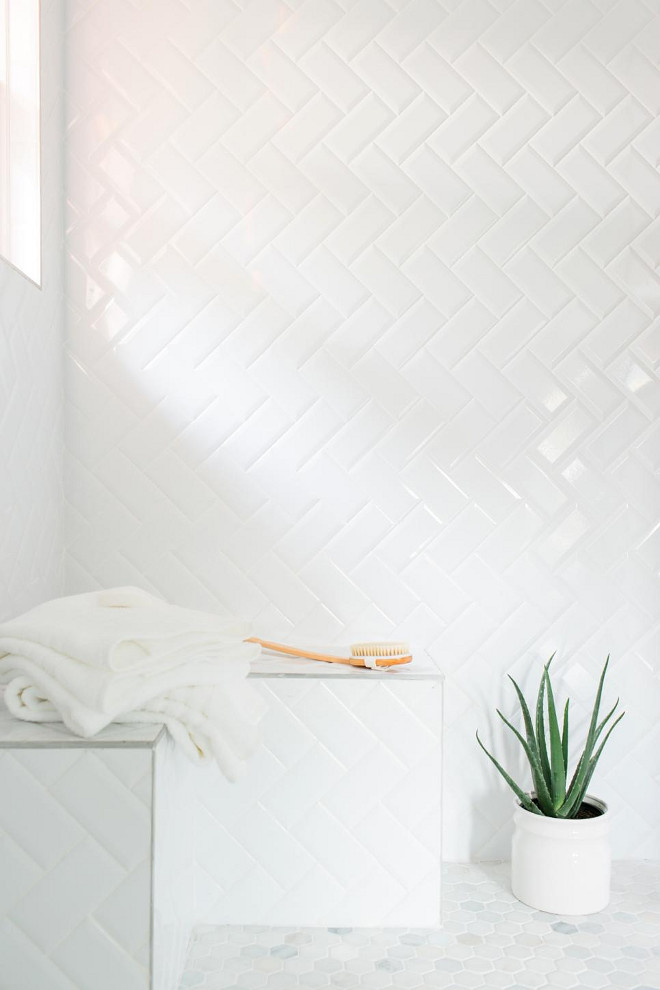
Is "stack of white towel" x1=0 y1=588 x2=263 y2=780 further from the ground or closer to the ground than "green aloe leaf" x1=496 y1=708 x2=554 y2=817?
further from the ground

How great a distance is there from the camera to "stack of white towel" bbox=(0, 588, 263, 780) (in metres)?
0.91

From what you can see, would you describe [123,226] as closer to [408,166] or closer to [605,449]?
[408,166]

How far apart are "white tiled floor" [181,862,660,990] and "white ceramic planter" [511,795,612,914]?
3 centimetres

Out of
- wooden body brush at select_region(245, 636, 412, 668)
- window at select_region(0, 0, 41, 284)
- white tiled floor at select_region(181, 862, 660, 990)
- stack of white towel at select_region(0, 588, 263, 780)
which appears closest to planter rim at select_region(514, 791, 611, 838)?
white tiled floor at select_region(181, 862, 660, 990)

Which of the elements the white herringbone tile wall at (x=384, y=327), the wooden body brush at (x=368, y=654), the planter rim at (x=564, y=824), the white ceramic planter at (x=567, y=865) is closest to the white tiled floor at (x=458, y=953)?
the white ceramic planter at (x=567, y=865)

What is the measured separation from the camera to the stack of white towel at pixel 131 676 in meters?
0.91

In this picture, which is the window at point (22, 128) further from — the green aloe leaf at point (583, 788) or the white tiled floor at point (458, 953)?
the green aloe leaf at point (583, 788)

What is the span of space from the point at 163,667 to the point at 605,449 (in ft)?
3.58

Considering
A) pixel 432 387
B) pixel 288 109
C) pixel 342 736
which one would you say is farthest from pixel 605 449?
pixel 288 109

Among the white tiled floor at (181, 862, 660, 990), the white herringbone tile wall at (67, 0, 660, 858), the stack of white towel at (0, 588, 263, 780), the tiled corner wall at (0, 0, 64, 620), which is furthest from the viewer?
the white herringbone tile wall at (67, 0, 660, 858)

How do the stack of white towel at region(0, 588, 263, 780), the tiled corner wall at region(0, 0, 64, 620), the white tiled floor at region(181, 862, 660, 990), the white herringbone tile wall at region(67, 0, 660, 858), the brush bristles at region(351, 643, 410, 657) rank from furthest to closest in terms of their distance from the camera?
the white herringbone tile wall at region(67, 0, 660, 858), the brush bristles at region(351, 643, 410, 657), the tiled corner wall at region(0, 0, 64, 620), the white tiled floor at region(181, 862, 660, 990), the stack of white towel at region(0, 588, 263, 780)

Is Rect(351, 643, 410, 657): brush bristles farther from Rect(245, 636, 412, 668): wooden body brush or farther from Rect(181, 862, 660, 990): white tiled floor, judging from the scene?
Rect(181, 862, 660, 990): white tiled floor

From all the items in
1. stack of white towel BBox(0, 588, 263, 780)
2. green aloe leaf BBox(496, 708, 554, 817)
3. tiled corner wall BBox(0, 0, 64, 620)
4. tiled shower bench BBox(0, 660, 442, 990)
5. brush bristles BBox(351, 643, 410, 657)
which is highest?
tiled corner wall BBox(0, 0, 64, 620)

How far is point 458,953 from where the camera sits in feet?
4.30
